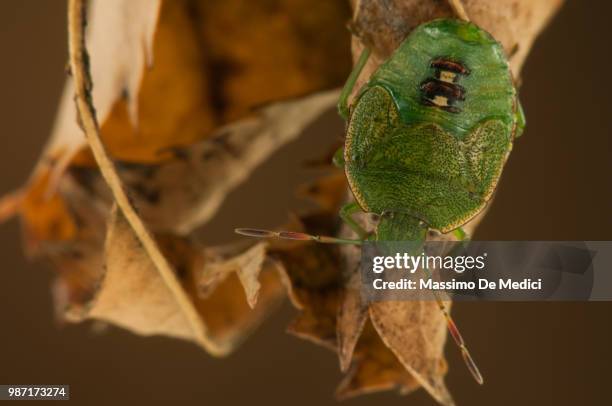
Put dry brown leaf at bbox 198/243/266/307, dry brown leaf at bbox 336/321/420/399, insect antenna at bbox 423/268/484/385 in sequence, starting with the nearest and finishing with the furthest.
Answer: dry brown leaf at bbox 198/243/266/307, insect antenna at bbox 423/268/484/385, dry brown leaf at bbox 336/321/420/399

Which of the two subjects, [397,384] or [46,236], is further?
[46,236]

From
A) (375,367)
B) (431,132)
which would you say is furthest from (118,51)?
(375,367)

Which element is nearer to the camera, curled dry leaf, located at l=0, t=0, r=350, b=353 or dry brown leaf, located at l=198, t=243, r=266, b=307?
dry brown leaf, located at l=198, t=243, r=266, b=307

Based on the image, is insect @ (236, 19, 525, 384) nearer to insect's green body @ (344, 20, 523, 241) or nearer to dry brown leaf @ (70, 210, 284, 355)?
insect's green body @ (344, 20, 523, 241)

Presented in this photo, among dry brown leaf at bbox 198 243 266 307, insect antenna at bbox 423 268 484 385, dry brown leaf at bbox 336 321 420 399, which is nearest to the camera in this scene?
dry brown leaf at bbox 198 243 266 307

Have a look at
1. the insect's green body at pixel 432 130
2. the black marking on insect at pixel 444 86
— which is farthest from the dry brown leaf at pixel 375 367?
the black marking on insect at pixel 444 86

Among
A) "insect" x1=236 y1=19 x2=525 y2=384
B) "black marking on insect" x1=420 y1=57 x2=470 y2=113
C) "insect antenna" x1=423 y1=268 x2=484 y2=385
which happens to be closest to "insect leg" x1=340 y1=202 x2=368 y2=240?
"insect" x1=236 y1=19 x2=525 y2=384

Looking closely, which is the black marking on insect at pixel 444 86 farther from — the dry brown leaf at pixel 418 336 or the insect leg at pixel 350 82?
the dry brown leaf at pixel 418 336

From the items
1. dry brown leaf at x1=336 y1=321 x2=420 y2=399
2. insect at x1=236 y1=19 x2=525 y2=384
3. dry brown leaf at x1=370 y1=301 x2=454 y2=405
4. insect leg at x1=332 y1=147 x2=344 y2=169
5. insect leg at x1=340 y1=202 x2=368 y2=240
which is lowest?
dry brown leaf at x1=336 y1=321 x2=420 y2=399

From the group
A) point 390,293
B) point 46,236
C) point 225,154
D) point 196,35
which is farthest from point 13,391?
point 390,293

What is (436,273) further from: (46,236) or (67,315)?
(46,236)
